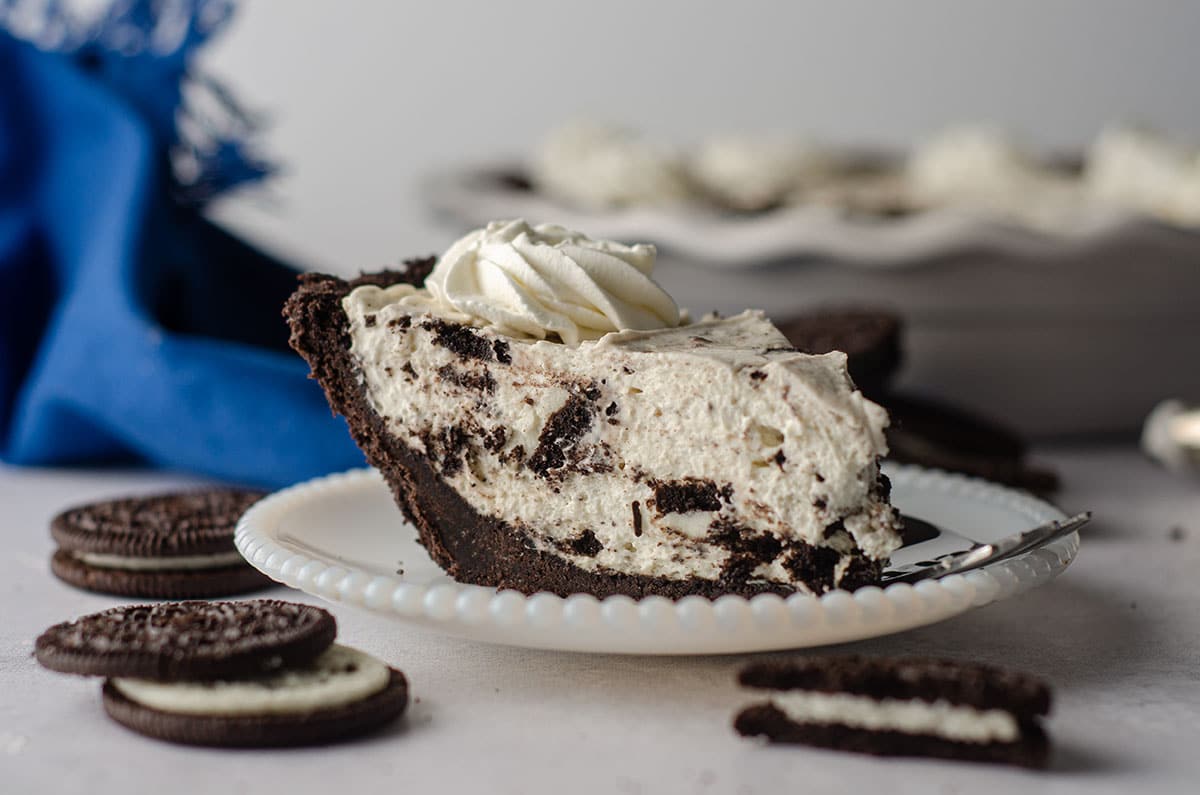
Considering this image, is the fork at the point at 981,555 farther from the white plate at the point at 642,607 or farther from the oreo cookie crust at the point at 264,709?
the oreo cookie crust at the point at 264,709

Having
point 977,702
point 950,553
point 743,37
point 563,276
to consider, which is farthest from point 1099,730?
point 743,37

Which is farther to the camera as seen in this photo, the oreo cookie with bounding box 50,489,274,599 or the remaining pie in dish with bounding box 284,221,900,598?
the oreo cookie with bounding box 50,489,274,599

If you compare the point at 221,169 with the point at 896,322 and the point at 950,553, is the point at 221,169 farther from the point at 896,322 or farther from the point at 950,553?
the point at 950,553

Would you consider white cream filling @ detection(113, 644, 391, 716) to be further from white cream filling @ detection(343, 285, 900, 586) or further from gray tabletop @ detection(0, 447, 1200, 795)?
white cream filling @ detection(343, 285, 900, 586)

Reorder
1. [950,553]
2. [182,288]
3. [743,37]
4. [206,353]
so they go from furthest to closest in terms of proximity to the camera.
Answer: [743,37] < [182,288] < [206,353] < [950,553]

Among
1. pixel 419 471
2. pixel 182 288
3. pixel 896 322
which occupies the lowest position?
pixel 419 471

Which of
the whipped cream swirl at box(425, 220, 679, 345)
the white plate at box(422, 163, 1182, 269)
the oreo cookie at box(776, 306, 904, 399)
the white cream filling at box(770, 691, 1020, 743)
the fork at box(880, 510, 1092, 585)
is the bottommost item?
the white cream filling at box(770, 691, 1020, 743)

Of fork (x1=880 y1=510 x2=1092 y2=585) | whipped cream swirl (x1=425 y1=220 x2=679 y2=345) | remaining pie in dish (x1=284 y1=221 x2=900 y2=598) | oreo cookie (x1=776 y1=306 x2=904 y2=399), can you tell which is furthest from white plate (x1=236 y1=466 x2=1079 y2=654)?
oreo cookie (x1=776 y1=306 x2=904 y2=399)
